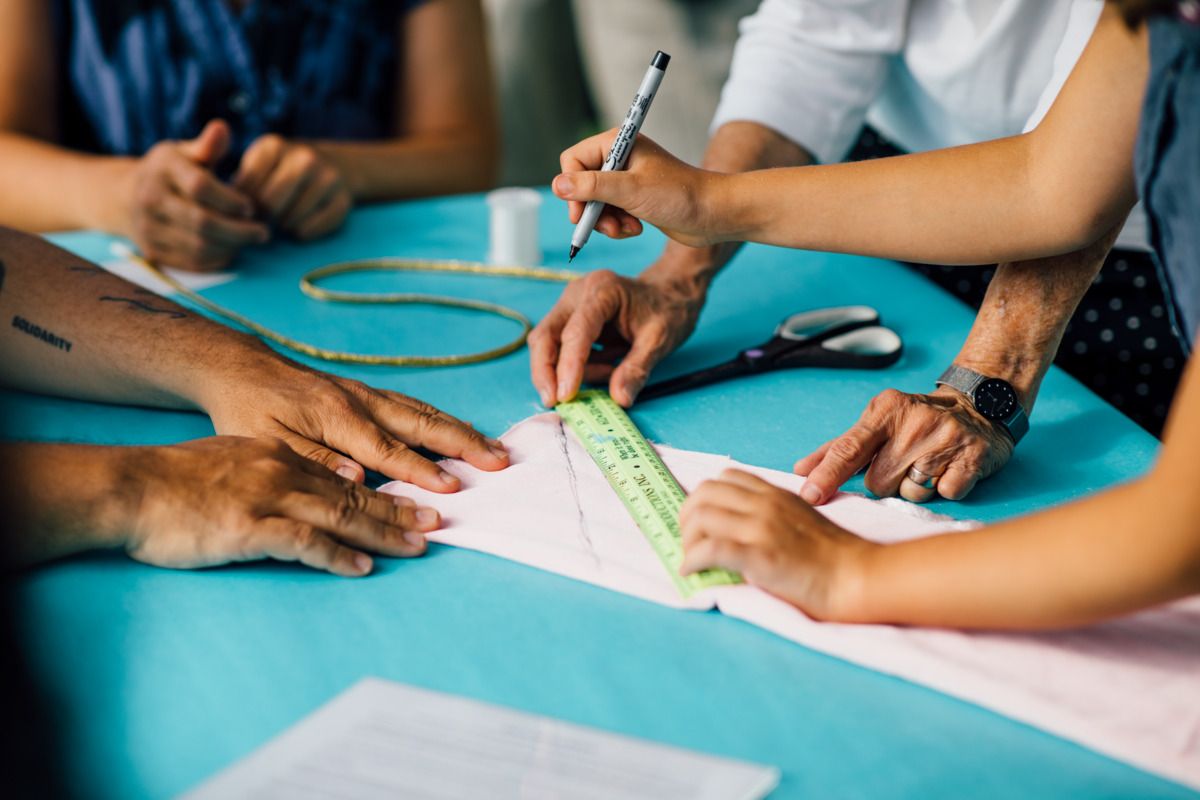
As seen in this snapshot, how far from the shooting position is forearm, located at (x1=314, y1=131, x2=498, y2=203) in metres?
1.80

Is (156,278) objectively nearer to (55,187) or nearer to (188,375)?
(55,187)

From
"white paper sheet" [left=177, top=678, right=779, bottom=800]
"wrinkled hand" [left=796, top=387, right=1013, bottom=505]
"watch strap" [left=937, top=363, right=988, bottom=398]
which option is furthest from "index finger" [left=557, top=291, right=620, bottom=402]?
"white paper sheet" [left=177, top=678, right=779, bottom=800]

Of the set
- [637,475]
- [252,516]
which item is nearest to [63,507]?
[252,516]

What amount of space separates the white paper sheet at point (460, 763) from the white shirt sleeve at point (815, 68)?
1031 millimetres

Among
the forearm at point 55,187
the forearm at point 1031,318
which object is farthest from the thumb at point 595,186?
the forearm at point 55,187

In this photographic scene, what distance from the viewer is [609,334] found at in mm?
1246

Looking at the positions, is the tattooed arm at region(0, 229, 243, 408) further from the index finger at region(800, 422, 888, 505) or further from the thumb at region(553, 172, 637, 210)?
the index finger at region(800, 422, 888, 505)

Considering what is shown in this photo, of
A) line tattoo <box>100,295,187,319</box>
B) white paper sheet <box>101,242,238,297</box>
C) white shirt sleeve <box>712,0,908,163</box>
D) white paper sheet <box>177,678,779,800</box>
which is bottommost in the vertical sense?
white paper sheet <box>101,242,238,297</box>

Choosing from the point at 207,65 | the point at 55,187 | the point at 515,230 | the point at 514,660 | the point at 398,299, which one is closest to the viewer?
the point at 514,660

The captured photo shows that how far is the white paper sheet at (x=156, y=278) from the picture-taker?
1.44 m

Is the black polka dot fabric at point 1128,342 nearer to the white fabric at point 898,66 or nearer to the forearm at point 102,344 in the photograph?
the white fabric at point 898,66

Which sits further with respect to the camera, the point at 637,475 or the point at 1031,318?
the point at 1031,318

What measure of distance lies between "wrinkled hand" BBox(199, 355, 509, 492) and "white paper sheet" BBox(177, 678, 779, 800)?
0.30 meters

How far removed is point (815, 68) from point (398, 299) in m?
0.66
